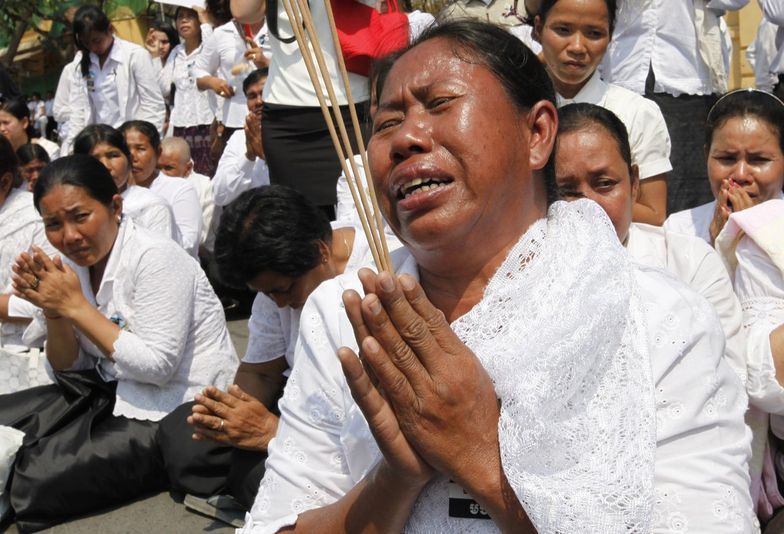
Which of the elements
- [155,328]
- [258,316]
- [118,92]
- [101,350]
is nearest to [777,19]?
[258,316]

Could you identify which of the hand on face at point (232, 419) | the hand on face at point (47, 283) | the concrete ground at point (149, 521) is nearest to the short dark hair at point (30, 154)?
the hand on face at point (47, 283)

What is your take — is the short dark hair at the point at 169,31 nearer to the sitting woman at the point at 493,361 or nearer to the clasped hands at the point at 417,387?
the sitting woman at the point at 493,361

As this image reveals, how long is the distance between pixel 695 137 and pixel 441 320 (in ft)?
11.6

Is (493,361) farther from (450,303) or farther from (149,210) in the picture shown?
(149,210)

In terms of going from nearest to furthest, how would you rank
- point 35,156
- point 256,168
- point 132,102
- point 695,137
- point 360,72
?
1. point 360,72
2. point 695,137
3. point 256,168
4. point 35,156
5. point 132,102

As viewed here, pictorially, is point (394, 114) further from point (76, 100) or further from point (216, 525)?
point (76, 100)

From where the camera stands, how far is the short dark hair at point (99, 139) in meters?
5.36

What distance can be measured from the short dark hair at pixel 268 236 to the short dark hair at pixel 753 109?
147 centimetres

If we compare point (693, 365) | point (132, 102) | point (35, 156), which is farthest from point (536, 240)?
point (132, 102)

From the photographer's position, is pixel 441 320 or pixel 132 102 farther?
pixel 132 102

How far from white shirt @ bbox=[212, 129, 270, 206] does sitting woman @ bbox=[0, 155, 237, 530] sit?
1913mm

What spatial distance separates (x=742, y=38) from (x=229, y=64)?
4.67 metres

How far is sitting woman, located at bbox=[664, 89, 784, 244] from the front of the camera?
10.7ft

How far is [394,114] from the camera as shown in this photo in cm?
171
